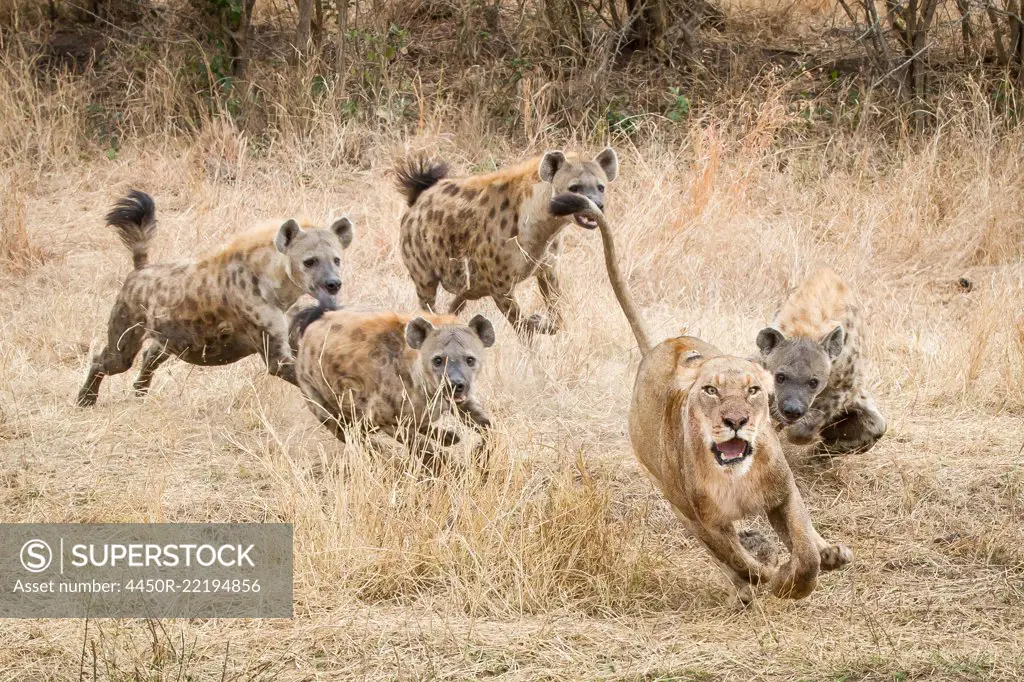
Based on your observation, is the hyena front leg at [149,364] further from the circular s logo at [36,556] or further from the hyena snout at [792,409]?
the hyena snout at [792,409]

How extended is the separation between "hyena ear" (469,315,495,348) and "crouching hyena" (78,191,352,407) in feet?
2.72

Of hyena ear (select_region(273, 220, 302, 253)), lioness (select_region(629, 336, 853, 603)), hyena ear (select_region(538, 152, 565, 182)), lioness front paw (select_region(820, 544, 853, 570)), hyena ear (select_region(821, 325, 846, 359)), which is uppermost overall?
hyena ear (select_region(538, 152, 565, 182))

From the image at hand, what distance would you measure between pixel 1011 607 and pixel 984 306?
3068mm

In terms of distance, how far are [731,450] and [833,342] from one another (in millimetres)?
1569

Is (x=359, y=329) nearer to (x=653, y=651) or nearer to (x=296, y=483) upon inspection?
(x=296, y=483)

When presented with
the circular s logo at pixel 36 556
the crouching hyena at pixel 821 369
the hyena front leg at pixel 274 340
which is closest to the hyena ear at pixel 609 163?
the crouching hyena at pixel 821 369

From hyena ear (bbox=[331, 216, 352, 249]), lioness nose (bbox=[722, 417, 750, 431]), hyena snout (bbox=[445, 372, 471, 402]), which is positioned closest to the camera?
lioness nose (bbox=[722, 417, 750, 431])

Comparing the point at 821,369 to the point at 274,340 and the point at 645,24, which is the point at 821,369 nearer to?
the point at 274,340

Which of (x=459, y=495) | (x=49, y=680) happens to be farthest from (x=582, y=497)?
(x=49, y=680)

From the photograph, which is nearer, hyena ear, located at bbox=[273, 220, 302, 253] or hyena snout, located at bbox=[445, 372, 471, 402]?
hyena snout, located at bbox=[445, 372, 471, 402]

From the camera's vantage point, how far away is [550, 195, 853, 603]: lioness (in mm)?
3955

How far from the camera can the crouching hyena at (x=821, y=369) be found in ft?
17.3

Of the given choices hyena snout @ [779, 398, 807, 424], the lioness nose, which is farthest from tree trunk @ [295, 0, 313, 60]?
the lioness nose

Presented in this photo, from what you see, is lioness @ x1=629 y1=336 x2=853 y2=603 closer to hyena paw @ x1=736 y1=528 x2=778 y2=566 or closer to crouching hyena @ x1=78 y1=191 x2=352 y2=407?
hyena paw @ x1=736 y1=528 x2=778 y2=566
